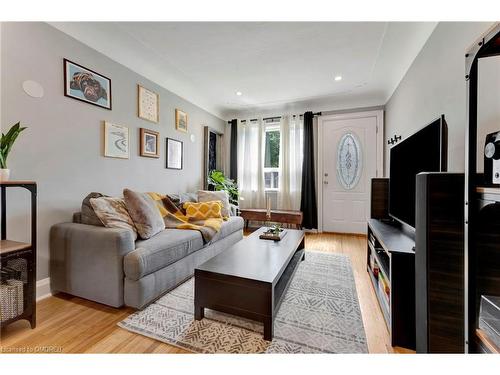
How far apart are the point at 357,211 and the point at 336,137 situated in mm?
1440

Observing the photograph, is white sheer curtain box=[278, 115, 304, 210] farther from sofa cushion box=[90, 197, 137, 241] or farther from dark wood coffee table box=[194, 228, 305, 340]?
sofa cushion box=[90, 197, 137, 241]

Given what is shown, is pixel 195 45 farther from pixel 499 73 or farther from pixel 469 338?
pixel 469 338

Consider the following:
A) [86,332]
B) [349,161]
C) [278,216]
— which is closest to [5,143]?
[86,332]

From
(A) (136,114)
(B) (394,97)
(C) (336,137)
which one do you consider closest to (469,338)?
(A) (136,114)

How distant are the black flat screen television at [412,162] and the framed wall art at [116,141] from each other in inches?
114

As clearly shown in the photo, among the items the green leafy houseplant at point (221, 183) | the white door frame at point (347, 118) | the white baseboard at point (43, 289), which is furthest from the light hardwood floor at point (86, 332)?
the green leafy houseplant at point (221, 183)

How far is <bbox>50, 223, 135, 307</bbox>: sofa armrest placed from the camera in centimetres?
159

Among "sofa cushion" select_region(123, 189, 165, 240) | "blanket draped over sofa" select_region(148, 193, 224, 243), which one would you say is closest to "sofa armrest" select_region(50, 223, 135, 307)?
"sofa cushion" select_region(123, 189, 165, 240)

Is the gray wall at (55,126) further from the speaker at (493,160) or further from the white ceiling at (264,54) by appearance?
the speaker at (493,160)

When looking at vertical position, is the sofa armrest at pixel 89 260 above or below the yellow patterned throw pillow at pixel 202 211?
below

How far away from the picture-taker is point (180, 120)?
346 centimetres

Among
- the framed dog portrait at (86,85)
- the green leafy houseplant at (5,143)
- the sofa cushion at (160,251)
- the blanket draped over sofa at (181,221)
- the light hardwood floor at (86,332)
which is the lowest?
the light hardwood floor at (86,332)

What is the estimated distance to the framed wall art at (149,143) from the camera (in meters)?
2.76

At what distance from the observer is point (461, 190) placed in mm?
974
